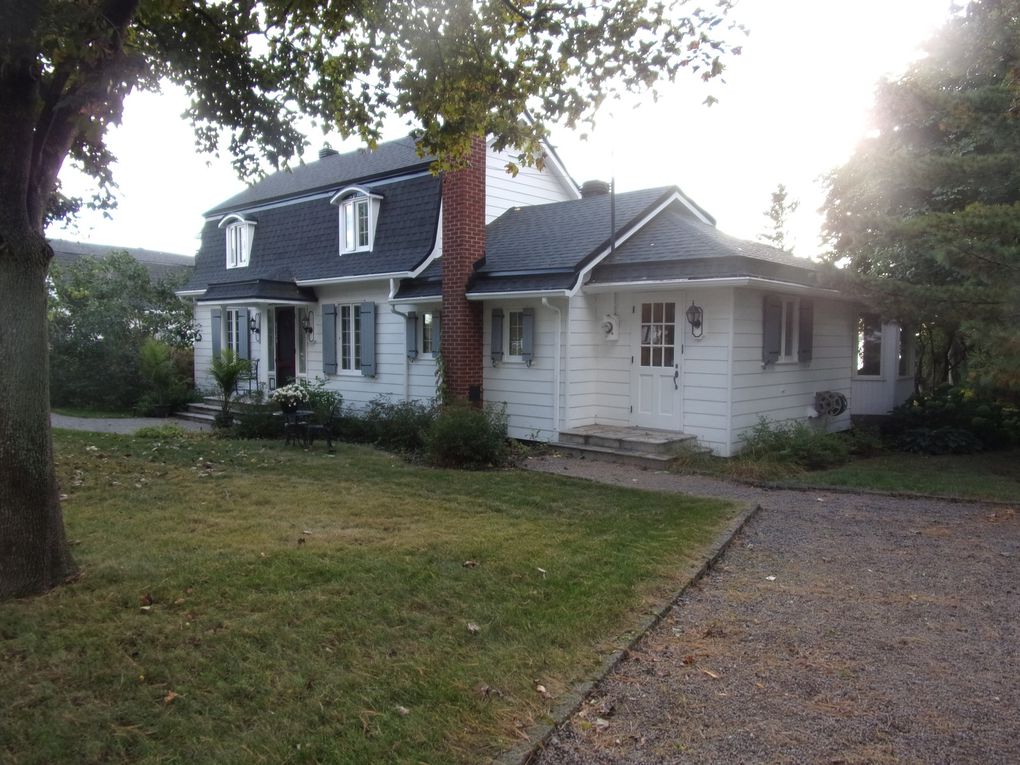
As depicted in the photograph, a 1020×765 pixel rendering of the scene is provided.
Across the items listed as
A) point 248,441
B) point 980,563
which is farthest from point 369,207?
point 980,563

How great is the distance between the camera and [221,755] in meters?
3.18

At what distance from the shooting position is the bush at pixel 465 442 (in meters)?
10.2

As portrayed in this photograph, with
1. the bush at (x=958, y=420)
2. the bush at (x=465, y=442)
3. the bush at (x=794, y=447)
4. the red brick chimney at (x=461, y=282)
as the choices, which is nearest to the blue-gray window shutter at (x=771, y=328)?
the bush at (x=794, y=447)

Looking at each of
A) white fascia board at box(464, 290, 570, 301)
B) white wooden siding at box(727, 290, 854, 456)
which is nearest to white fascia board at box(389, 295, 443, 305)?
white fascia board at box(464, 290, 570, 301)

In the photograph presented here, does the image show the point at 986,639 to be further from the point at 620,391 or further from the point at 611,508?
the point at 620,391

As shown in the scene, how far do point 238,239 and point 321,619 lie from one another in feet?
52.3

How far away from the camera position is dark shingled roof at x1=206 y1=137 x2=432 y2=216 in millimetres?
15734

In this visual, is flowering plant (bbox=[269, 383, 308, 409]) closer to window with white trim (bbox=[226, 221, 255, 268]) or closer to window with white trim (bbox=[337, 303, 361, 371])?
window with white trim (bbox=[337, 303, 361, 371])

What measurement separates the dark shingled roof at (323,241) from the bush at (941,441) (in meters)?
9.00

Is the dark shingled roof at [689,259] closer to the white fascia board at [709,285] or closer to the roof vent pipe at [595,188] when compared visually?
the white fascia board at [709,285]

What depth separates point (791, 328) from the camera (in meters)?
12.6

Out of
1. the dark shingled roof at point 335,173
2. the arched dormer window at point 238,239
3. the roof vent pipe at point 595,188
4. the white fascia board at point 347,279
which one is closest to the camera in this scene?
the white fascia board at point 347,279

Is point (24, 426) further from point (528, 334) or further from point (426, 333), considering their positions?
point (426, 333)

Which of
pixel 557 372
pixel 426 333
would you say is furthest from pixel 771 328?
pixel 426 333
